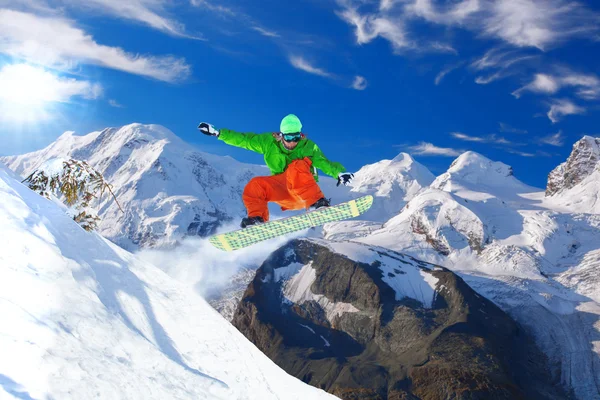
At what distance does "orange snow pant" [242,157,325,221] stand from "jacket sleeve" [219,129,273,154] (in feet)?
2.97

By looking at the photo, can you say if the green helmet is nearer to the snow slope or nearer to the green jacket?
the green jacket

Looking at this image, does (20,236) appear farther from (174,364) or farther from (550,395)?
(550,395)

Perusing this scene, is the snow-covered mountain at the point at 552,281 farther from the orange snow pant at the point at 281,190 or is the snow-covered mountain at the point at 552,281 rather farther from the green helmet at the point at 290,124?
the green helmet at the point at 290,124

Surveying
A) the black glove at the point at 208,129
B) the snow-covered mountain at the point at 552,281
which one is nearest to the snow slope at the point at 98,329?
the black glove at the point at 208,129

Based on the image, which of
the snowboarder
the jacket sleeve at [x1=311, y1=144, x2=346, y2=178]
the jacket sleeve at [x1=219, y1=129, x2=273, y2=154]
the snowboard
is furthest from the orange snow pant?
the jacket sleeve at [x1=219, y1=129, x2=273, y2=154]

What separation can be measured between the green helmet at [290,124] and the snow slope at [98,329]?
558cm

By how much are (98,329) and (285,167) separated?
8727mm

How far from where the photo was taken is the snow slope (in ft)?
14.6

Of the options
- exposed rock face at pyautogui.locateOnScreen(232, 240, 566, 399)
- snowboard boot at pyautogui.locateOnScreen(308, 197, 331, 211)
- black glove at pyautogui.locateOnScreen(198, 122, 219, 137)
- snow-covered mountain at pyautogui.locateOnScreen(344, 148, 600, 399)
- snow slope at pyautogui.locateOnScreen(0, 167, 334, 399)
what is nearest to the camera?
snow slope at pyautogui.locateOnScreen(0, 167, 334, 399)

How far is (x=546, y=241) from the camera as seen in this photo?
187750mm

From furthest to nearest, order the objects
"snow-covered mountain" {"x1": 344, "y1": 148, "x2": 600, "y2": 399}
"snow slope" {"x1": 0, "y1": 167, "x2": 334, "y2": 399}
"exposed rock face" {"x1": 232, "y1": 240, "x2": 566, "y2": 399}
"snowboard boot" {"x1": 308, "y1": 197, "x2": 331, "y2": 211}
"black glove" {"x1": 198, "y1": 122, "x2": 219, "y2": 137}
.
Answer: "snow-covered mountain" {"x1": 344, "y1": 148, "x2": 600, "y2": 399}
"exposed rock face" {"x1": 232, "y1": 240, "x2": 566, "y2": 399}
"snowboard boot" {"x1": 308, "y1": 197, "x2": 331, "y2": 211}
"black glove" {"x1": 198, "y1": 122, "x2": 219, "y2": 137}
"snow slope" {"x1": 0, "y1": 167, "x2": 334, "y2": 399}

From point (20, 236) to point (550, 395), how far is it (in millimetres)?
120218

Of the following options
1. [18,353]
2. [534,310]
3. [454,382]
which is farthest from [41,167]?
[534,310]

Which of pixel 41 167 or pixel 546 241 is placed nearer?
pixel 41 167
